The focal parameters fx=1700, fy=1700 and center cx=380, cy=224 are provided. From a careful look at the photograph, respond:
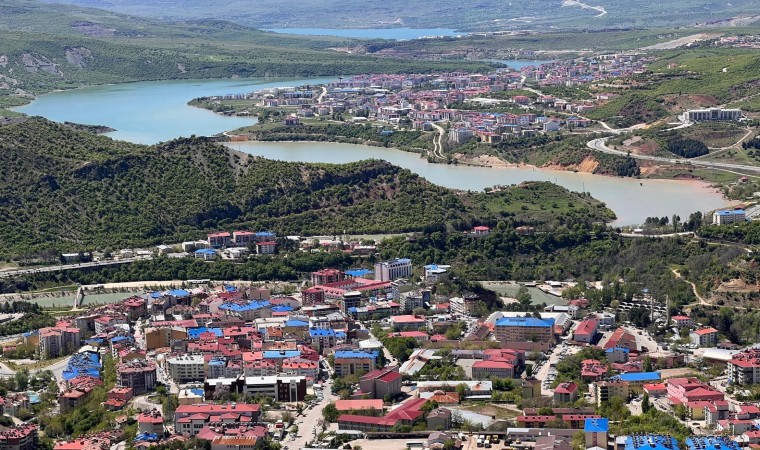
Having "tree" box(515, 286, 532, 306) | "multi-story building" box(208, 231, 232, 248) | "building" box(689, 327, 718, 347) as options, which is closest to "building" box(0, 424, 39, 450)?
"tree" box(515, 286, 532, 306)

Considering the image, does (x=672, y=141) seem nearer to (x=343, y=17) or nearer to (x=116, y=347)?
(x=116, y=347)

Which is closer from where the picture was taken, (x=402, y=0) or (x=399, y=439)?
(x=399, y=439)

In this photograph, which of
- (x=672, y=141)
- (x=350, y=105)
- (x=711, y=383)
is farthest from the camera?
(x=350, y=105)

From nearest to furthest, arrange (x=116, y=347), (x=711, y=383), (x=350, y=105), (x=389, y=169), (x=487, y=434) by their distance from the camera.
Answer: (x=487, y=434), (x=711, y=383), (x=116, y=347), (x=389, y=169), (x=350, y=105)

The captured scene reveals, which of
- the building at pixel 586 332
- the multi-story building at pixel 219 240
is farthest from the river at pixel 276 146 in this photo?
the building at pixel 586 332

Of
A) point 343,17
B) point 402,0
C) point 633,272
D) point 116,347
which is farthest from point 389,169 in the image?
point 402,0

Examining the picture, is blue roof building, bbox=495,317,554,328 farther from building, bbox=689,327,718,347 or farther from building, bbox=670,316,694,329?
building, bbox=689,327,718,347

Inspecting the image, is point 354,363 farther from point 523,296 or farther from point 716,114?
point 716,114
